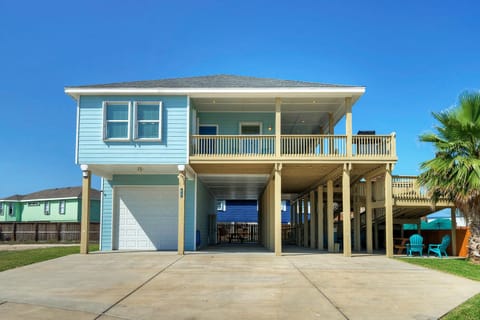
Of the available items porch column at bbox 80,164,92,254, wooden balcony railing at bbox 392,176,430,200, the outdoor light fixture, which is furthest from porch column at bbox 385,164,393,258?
the outdoor light fixture

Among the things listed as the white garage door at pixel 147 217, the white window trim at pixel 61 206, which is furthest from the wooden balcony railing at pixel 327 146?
the white window trim at pixel 61 206

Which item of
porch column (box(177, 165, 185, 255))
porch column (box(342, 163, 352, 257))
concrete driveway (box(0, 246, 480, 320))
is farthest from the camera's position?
porch column (box(177, 165, 185, 255))

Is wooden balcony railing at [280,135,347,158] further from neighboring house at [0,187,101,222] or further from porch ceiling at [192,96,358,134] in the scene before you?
neighboring house at [0,187,101,222]

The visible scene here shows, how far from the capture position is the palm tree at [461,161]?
13836 millimetres

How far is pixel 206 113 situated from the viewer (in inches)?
775

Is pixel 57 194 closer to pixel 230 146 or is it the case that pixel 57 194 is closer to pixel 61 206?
pixel 61 206

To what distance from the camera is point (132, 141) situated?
16312 millimetres

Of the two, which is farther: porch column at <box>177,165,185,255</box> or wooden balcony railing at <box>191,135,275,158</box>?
wooden balcony railing at <box>191,135,275,158</box>

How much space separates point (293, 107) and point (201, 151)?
4.48 meters

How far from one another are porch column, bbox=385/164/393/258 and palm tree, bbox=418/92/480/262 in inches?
54.4

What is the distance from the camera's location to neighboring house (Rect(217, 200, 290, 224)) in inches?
1489

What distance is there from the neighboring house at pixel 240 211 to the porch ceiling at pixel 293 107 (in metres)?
17.6

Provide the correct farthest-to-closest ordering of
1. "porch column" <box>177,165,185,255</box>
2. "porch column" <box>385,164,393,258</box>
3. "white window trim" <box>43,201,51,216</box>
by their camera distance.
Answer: "white window trim" <box>43,201,51,216</box> → "porch column" <box>177,165,185,255</box> → "porch column" <box>385,164,393,258</box>

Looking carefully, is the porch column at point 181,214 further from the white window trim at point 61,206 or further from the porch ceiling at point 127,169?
the white window trim at point 61,206
